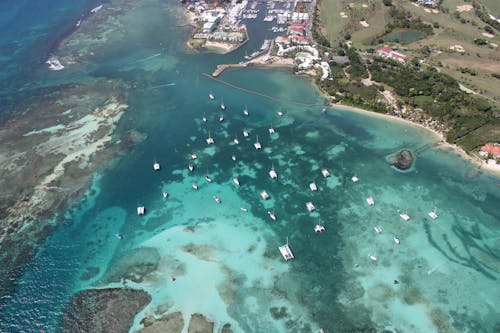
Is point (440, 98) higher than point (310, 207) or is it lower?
higher

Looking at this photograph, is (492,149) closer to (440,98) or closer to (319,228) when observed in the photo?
(440,98)

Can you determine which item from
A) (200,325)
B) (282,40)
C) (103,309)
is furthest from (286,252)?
(282,40)

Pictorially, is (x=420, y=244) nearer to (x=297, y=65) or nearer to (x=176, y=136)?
(x=176, y=136)

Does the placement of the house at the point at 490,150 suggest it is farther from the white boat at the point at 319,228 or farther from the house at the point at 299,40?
the house at the point at 299,40

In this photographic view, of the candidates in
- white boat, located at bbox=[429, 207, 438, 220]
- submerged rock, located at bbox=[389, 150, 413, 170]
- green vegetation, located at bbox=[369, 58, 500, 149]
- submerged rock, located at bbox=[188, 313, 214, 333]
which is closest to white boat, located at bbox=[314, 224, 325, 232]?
Result: white boat, located at bbox=[429, 207, 438, 220]

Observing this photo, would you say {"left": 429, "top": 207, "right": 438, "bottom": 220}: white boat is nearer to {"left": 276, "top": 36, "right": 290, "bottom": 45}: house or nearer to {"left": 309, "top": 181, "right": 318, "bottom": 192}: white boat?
{"left": 309, "top": 181, "right": 318, "bottom": 192}: white boat
